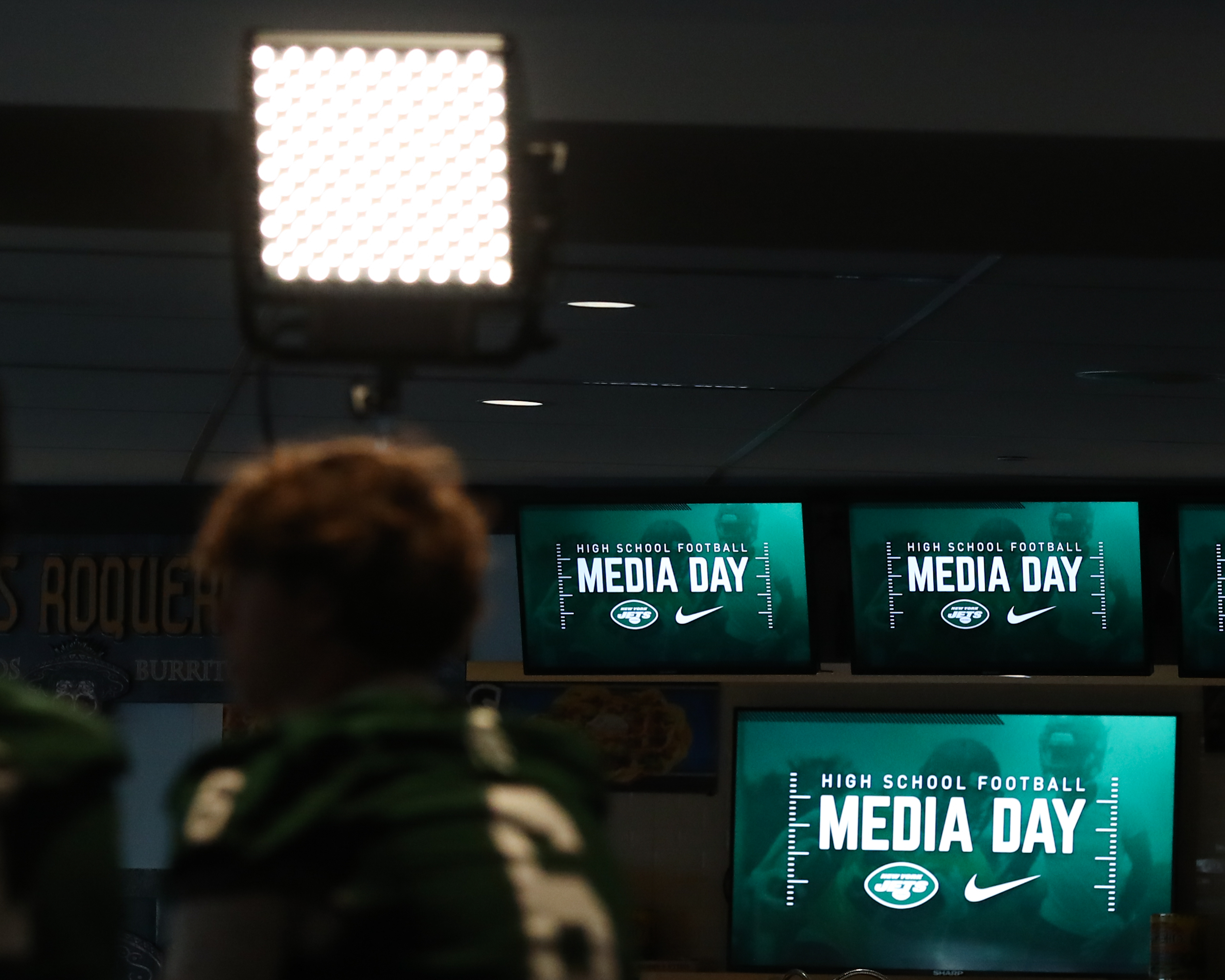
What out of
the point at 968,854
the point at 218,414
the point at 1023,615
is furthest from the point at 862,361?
the point at 218,414

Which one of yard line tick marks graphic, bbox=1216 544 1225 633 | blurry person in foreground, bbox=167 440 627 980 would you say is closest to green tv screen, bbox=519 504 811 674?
yard line tick marks graphic, bbox=1216 544 1225 633

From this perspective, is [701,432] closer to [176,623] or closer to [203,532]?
[176,623]

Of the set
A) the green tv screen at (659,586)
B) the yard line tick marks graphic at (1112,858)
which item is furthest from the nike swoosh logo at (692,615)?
the yard line tick marks graphic at (1112,858)

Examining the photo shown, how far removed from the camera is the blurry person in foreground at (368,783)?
110 cm

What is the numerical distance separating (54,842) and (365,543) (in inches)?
11.1

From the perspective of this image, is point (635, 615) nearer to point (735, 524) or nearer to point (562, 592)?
point (562, 592)

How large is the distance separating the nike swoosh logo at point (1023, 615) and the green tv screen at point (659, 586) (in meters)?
0.47

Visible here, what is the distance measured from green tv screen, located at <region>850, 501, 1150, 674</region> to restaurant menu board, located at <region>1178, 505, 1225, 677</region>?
141mm

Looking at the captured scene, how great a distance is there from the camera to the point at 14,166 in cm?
259

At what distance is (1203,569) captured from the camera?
420cm

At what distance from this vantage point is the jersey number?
112 cm

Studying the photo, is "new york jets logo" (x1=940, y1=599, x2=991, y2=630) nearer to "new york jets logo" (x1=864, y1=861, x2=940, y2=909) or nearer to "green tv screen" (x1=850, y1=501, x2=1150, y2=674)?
"green tv screen" (x1=850, y1=501, x2=1150, y2=674)

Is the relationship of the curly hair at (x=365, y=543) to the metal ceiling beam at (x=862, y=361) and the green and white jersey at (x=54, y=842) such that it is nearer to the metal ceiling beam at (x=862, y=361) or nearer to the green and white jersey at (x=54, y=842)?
the green and white jersey at (x=54, y=842)

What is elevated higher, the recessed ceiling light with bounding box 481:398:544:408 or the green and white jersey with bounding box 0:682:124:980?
the recessed ceiling light with bounding box 481:398:544:408
